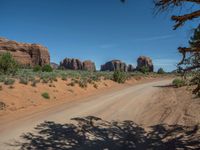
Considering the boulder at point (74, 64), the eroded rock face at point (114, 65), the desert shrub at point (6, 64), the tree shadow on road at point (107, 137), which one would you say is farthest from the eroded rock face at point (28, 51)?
the tree shadow on road at point (107, 137)

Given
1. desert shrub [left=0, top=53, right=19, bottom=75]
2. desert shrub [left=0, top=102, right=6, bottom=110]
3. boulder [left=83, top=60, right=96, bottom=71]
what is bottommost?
desert shrub [left=0, top=102, right=6, bottom=110]

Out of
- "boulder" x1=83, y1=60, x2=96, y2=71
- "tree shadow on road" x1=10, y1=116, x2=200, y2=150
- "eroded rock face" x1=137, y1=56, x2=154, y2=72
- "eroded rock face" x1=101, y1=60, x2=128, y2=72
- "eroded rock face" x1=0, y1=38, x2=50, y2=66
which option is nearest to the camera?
"tree shadow on road" x1=10, y1=116, x2=200, y2=150

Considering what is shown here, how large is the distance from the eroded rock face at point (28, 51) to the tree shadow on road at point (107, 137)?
108699 mm

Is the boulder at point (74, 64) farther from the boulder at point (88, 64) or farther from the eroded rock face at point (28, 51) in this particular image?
the eroded rock face at point (28, 51)

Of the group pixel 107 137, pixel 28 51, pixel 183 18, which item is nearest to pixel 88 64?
pixel 28 51

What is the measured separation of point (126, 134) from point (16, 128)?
4577 mm

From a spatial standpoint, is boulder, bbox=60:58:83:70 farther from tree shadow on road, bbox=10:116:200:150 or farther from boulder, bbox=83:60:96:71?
tree shadow on road, bbox=10:116:200:150

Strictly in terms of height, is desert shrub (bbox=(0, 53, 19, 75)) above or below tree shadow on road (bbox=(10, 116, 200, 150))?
above

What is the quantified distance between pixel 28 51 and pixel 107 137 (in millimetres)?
117279

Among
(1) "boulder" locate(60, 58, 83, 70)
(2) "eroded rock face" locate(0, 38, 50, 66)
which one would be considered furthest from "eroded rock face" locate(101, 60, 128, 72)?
(2) "eroded rock face" locate(0, 38, 50, 66)

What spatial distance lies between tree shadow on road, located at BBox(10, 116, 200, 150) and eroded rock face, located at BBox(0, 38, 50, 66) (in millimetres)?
108699

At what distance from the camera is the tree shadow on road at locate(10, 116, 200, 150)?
8773mm

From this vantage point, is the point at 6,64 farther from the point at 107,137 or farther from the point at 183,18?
the point at 183,18

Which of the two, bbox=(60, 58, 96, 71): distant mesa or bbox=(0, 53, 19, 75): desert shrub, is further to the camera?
bbox=(60, 58, 96, 71): distant mesa
